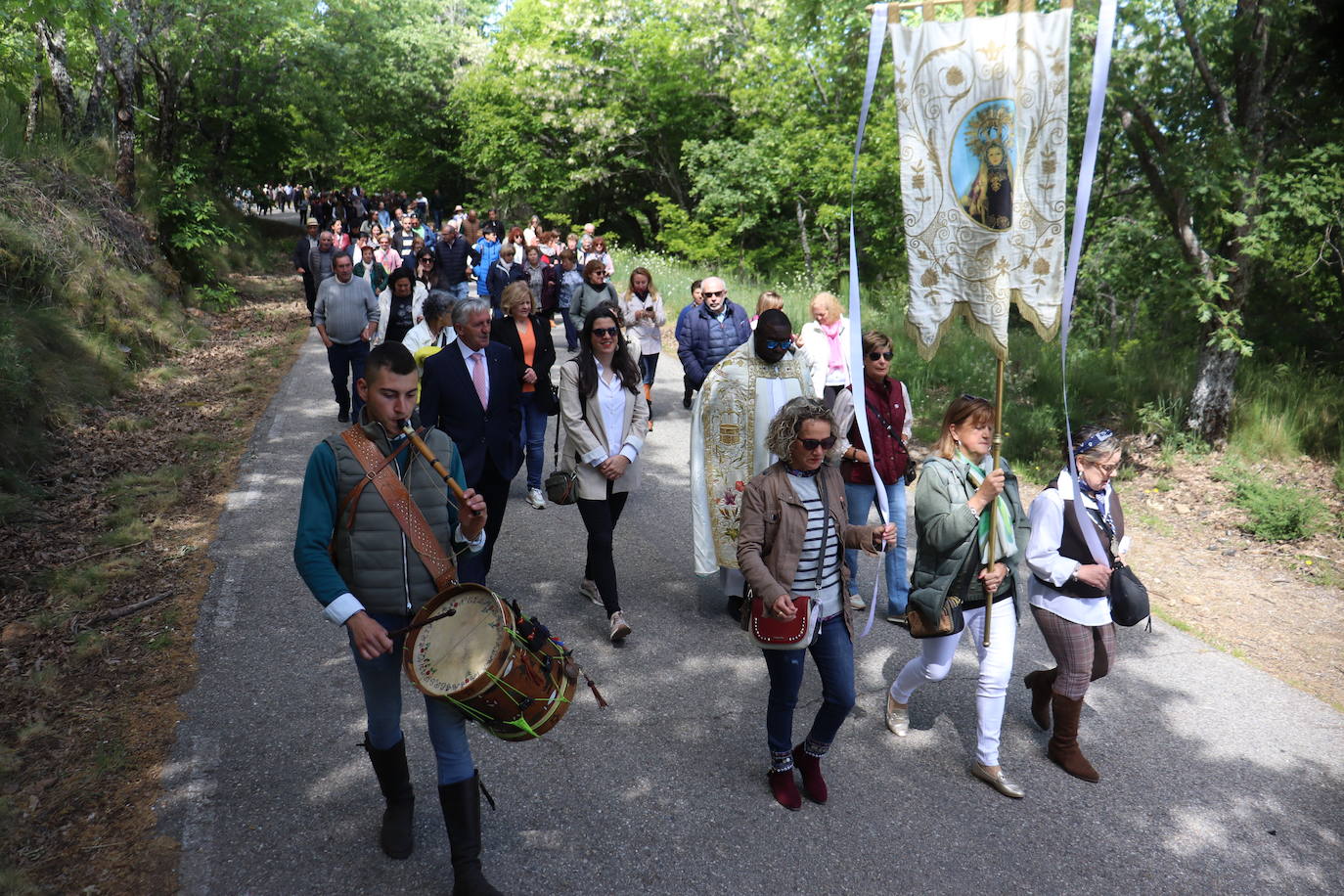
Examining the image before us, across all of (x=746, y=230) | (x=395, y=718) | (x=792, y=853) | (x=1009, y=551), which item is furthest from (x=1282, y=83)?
(x=746, y=230)

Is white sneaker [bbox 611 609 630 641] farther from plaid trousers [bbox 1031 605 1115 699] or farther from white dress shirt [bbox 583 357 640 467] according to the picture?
plaid trousers [bbox 1031 605 1115 699]

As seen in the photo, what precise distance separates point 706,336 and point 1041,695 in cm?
468

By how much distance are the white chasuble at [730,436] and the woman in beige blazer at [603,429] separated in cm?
45

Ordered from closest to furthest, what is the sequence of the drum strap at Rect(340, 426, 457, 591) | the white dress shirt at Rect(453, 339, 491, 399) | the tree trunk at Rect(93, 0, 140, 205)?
1. the drum strap at Rect(340, 426, 457, 591)
2. the white dress shirt at Rect(453, 339, 491, 399)
3. the tree trunk at Rect(93, 0, 140, 205)

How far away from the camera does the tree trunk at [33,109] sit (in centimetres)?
1554

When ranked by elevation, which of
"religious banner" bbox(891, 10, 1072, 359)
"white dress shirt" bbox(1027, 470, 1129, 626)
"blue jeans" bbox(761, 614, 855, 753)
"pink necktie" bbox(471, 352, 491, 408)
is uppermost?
"religious banner" bbox(891, 10, 1072, 359)

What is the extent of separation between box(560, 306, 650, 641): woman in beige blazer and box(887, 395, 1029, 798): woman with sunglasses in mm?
2072

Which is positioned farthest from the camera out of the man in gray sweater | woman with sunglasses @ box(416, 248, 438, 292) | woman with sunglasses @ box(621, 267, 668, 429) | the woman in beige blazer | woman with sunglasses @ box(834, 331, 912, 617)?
woman with sunglasses @ box(416, 248, 438, 292)

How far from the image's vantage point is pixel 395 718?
3.79 metres

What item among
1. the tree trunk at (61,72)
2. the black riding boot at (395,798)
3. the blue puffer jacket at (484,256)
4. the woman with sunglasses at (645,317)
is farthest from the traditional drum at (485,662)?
the tree trunk at (61,72)

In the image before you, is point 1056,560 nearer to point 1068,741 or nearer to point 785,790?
point 1068,741

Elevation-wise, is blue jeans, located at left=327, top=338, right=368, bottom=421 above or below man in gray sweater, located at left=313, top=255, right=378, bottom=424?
below

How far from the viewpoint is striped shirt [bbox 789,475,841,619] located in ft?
13.5

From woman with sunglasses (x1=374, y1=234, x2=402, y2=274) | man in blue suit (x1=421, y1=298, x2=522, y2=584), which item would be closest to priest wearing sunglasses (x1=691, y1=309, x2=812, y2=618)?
man in blue suit (x1=421, y1=298, x2=522, y2=584)
